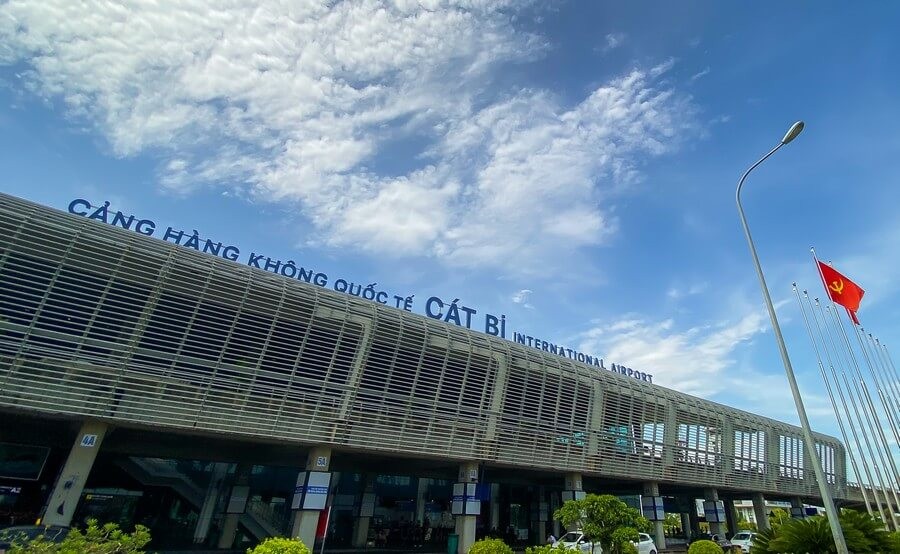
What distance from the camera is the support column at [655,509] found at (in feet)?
126

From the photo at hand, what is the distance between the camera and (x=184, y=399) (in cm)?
2131

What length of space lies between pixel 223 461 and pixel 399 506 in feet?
44.1

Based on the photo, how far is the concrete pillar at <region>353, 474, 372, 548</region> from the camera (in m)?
32.5

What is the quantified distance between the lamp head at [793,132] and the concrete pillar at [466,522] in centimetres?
2335

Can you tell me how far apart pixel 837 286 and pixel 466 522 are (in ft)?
78.8

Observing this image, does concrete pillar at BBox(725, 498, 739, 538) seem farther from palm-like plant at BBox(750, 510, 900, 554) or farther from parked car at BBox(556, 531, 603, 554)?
palm-like plant at BBox(750, 510, 900, 554)

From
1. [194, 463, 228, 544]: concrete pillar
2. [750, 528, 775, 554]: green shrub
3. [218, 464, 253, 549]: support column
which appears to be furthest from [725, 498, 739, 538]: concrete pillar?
[194, 463, 228, 544]: concrete pillar

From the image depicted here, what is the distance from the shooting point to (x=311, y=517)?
23812 mm

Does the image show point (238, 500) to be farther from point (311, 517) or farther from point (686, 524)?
point (686, 524)

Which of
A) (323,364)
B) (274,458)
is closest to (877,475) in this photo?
(323,364)

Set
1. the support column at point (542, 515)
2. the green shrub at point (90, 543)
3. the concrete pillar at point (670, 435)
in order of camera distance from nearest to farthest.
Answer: the green shrub at point (90, 543), the concrete pillar at point (670, 435), the support column at point (542, 515)

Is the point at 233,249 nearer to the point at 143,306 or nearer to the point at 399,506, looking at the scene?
the point at 143,306

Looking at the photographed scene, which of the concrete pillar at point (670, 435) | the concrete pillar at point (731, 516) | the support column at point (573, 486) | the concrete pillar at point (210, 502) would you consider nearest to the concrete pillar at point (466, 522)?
the support column at point (573, 486)

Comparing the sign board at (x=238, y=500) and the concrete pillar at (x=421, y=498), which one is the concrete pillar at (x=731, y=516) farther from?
the sign board at (x=238, y=500)
